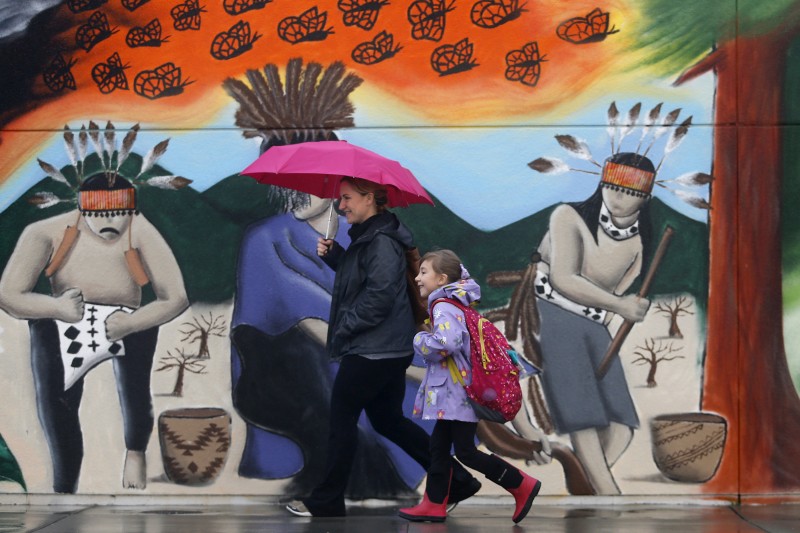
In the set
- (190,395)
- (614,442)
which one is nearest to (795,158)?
(614,442)

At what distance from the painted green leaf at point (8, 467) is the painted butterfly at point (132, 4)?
8.76 ft

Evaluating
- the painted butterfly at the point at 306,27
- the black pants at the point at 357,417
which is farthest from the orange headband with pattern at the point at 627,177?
Answer: the painted butterfly at the point at 306,27

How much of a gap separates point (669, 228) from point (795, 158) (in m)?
0.84

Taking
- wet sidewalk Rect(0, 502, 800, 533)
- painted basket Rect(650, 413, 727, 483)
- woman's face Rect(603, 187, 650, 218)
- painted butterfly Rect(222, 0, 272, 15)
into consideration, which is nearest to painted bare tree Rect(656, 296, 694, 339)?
painted basket Rect(650, 413, 727, 483)

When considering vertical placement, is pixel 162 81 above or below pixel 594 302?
above

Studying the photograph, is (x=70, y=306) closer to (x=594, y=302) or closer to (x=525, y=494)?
(x=525, y=494)

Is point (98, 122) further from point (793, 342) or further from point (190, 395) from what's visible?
point (793, 342)

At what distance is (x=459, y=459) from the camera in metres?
6.20

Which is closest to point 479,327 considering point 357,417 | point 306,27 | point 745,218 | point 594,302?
point 357,417

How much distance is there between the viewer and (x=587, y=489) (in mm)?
7102

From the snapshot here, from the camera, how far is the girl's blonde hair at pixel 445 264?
6160 mm

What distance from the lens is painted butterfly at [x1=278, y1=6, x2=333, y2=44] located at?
719 centimetres

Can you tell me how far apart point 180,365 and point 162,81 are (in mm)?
1702

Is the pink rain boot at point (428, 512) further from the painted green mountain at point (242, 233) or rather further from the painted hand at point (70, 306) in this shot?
the painted hand at point (70, 306)
